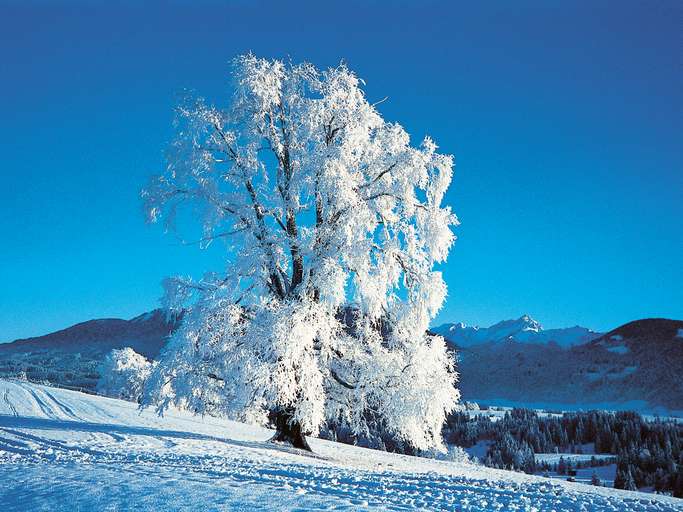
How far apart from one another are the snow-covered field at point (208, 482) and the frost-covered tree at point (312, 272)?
1485 mm

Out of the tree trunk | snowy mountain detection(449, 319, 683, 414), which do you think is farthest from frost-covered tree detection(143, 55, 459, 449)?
snowy mountain detection(449, 319, 683, 414)

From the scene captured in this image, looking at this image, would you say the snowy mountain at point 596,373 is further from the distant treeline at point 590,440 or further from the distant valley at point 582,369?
the distant treeline at point 590,440

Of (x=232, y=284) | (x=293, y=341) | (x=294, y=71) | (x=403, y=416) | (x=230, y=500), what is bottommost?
(x=230, y=500)

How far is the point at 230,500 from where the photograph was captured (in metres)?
6.75

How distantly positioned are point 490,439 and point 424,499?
66.5m

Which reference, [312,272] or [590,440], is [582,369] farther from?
[312,272]

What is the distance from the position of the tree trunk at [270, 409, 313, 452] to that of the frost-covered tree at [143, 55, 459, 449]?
0.04m

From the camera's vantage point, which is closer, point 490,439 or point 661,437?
point 661,437

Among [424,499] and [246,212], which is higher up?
[246,212]

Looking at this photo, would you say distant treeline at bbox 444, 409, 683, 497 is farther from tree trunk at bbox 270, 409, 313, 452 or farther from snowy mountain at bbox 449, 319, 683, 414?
snowy mountain at bbox 449, 319, 683, 414

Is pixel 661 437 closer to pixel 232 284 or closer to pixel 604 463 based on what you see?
pixel 604 463

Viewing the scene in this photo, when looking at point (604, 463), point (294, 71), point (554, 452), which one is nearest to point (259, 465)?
point (294, 71)

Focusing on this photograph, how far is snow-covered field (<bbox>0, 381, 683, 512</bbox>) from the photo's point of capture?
678cm

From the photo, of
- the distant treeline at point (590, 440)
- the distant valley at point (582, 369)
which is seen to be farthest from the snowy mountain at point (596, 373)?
the distant treeline at point (590, 440)
